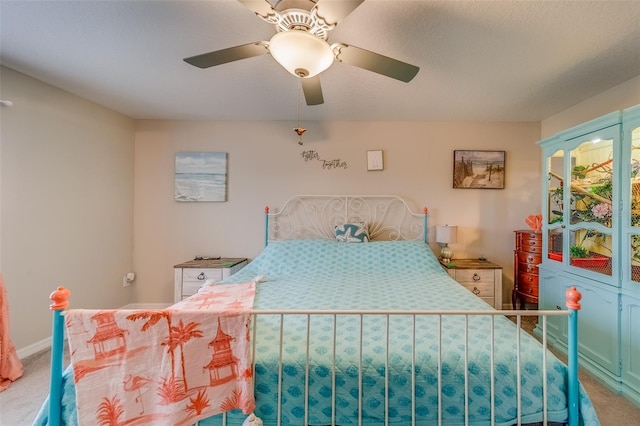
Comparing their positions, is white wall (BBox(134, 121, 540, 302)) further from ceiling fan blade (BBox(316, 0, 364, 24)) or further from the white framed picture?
ceiling fan blade (BBox(316, 0, 364, 24))

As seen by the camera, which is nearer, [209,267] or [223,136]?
[209,267]

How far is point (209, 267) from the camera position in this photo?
9.37 ft

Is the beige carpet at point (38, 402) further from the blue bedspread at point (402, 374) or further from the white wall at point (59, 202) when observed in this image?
the blue bedspread at point (402, 374)

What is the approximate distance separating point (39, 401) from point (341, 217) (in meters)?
2.87

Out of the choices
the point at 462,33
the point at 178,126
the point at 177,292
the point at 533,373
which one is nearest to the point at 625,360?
the point at 533,373

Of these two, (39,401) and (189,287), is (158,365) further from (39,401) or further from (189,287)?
(189,287)

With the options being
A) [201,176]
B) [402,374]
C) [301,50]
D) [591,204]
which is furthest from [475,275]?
[201,176]

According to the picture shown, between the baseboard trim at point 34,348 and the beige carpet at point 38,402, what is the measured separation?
8.2 inches

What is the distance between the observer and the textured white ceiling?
150 centimetres

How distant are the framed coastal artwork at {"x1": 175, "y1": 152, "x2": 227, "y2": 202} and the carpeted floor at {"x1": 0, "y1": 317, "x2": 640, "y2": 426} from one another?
6.43ft

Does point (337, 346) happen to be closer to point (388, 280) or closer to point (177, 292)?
point (388, 280)

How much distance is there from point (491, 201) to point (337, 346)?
2926mm

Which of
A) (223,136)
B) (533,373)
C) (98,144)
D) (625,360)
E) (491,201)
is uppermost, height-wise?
(223,136)

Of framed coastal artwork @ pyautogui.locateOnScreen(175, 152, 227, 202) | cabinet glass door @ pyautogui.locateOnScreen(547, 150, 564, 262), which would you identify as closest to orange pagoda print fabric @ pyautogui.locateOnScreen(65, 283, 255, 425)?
framed coastal artwork @ pyautogui.locateOnScreen(175, 152, 227, 202)
